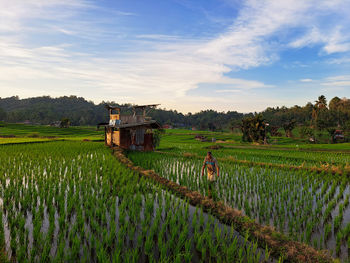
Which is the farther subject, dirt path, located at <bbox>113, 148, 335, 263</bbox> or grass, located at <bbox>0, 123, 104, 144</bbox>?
grass, located at <bbox>0, 123, 104, 144</bbox>

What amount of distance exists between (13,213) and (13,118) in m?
99.8

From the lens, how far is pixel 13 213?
222 inches

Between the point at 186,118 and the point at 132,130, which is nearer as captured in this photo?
the point at 132,130

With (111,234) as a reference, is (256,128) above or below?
above

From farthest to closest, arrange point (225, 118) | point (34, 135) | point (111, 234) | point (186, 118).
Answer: point (186, 118), point (225, 118), point (34, 135), point (111, 234)

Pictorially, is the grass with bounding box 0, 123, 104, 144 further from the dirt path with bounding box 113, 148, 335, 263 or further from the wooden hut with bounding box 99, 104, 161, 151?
the dirt path with bounding box 113, 148, 335, 263

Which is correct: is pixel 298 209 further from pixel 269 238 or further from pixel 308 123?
pixel 308 123

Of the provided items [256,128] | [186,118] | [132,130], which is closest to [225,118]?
[186,118]

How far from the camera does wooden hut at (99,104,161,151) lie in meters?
20.5

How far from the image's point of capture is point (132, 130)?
20.8m

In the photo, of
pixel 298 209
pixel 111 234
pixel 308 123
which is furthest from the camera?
pixel 308 123

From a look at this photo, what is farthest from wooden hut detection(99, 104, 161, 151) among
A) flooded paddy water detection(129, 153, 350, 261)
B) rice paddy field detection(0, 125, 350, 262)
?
flooded paddy water detection(129, 153, 350, 261)

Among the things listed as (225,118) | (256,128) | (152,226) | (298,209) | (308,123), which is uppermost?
(225,118)

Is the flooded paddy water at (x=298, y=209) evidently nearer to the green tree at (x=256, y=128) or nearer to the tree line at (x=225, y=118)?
the tree line at (x=225, y=118)
